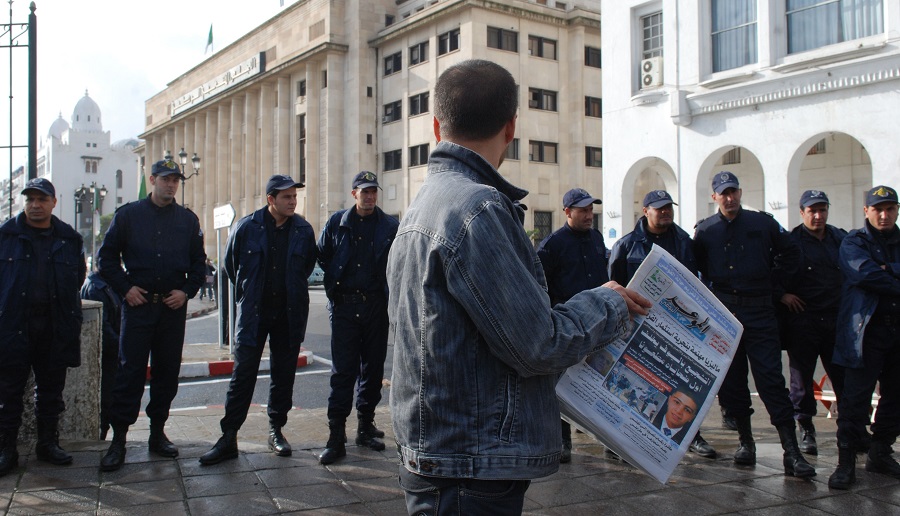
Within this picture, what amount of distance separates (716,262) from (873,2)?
1315cm

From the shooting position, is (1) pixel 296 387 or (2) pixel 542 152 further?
(2) pixel 542 152

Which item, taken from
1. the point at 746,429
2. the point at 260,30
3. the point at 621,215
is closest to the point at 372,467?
the point at 746,429

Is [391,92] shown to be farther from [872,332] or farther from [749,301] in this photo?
[872,332]

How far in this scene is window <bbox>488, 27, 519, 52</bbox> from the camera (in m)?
40.6

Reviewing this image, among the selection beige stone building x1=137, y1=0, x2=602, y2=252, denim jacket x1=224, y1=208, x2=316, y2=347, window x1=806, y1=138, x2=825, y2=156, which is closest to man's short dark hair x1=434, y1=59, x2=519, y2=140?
denim jacket x1=224, y1=208, x2=316, y2=347

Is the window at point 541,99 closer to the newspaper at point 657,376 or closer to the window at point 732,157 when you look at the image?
the window at point 732,157

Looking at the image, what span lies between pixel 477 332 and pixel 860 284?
175 inches

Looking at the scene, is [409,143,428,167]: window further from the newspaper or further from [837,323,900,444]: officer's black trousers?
the newspaper

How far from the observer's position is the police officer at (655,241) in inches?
242

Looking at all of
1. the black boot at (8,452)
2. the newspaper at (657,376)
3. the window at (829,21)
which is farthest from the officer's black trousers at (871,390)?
the window at (829,21)

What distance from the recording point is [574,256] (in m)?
6.28

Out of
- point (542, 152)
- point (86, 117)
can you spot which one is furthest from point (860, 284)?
point (86, 117)

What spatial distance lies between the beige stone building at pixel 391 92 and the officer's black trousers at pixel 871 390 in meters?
32.7

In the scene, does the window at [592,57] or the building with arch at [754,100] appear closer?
the building with arch at [754,100]
